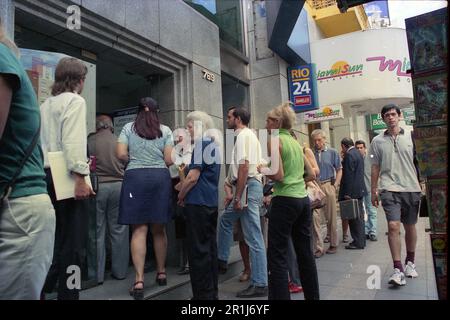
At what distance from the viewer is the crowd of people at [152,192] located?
4.62 feet

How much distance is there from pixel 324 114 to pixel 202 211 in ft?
21.8

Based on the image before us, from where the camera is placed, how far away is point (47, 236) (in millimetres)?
1493

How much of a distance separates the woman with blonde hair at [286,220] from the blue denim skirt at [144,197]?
1037 mm

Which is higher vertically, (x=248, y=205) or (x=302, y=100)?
(x=302, y=100)

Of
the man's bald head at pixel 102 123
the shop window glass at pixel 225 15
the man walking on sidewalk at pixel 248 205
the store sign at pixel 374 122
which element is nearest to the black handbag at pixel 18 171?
the man walking on sidewalk at pixel 248 205

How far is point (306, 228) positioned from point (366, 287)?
1.34 metres

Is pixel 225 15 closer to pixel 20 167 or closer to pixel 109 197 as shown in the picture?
pixel 109 197

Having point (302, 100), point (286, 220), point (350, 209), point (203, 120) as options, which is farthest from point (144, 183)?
point (302, 100)

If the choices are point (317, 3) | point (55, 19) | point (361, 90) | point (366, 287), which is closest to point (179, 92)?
point (55, 19)

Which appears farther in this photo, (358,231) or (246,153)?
(358,231)

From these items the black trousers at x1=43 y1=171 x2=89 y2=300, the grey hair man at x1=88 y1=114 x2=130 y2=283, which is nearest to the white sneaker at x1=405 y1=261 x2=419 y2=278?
the grey hair man at x1=88 y1=114 x2=130 y2=283

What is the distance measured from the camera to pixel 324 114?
888 cm

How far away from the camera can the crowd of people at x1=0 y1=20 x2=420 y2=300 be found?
4.62 ft

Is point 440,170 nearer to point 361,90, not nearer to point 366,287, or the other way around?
point 366,287
